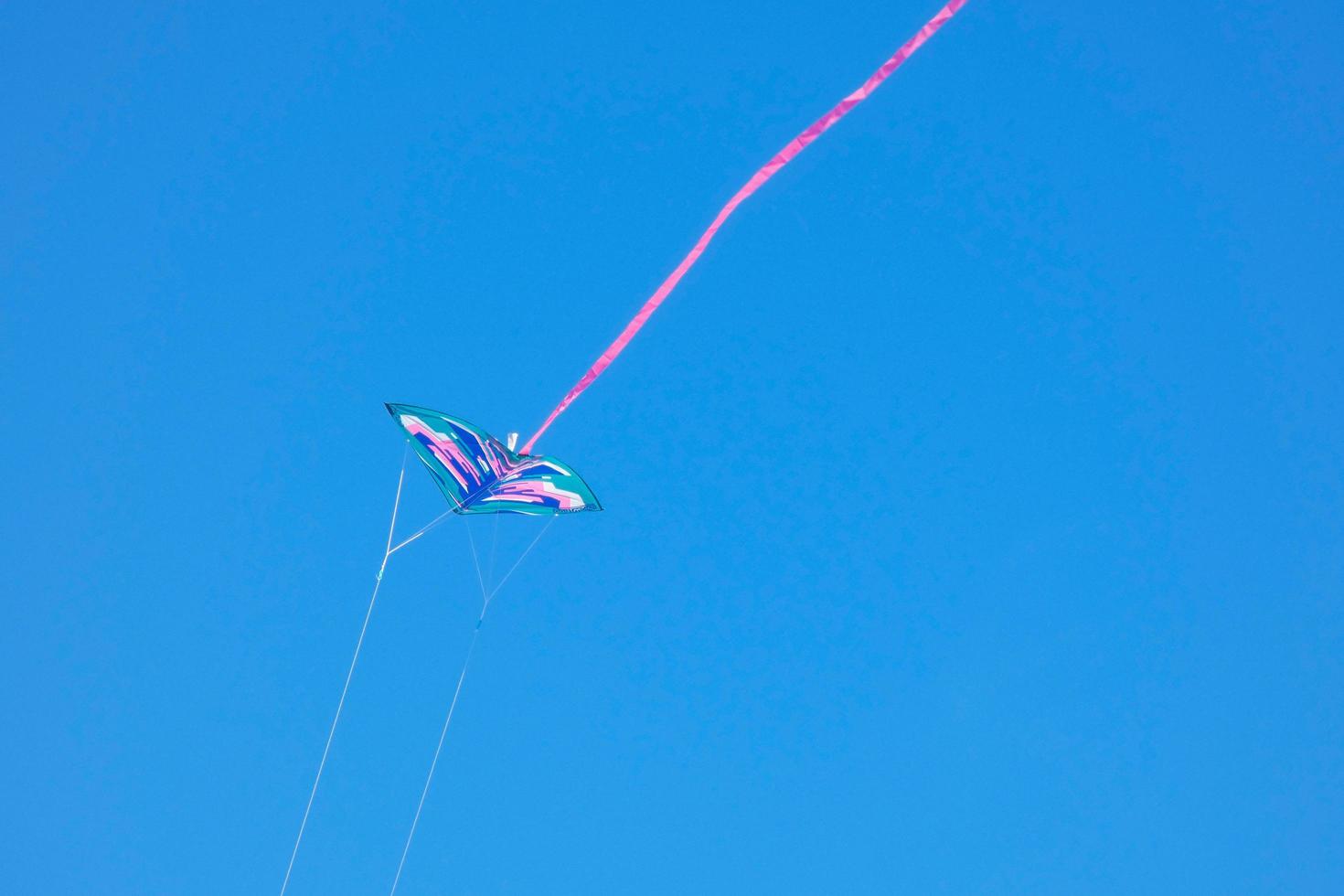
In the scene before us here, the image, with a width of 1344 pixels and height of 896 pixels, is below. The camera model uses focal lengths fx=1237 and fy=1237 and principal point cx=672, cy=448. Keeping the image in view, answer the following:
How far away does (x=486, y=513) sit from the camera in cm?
1044

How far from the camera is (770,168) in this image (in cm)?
907

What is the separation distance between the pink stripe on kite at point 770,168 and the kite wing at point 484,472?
24 centimetres

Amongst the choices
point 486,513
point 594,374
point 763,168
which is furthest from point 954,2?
point 486,513

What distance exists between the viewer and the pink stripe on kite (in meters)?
8.50

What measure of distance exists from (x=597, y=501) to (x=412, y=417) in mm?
1904

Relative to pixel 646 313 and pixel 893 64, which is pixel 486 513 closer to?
pixel 646 313

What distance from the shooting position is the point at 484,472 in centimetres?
1017

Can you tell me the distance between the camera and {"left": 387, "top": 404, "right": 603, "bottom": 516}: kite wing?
9742mm

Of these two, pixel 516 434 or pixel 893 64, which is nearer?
pixel 893 64

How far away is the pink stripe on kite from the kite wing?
0.24m

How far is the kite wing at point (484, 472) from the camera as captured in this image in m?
9.74

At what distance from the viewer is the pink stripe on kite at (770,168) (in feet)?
27.9

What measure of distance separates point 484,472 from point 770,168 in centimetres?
338

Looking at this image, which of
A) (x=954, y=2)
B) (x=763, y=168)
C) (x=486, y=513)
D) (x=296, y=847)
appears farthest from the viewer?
(x=296, y=847)
